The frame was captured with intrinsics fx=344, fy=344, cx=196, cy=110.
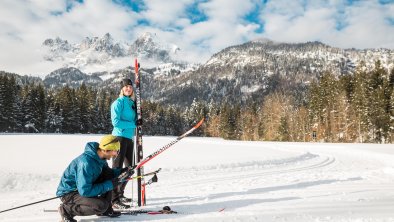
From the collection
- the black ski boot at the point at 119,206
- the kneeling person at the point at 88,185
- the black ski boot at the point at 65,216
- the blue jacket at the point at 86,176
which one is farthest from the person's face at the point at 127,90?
the black ski boot at the point at 65,216

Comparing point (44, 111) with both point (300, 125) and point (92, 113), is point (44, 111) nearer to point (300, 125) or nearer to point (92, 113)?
point (92, 113)

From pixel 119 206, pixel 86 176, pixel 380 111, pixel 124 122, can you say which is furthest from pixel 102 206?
pixel 380 111

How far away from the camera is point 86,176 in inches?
220

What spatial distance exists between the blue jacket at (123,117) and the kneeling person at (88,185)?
4.57ft

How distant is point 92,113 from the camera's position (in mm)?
86375

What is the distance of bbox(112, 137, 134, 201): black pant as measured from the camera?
23.3ft

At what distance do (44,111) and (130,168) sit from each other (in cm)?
7830

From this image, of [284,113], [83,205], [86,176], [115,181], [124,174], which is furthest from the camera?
[284,113]

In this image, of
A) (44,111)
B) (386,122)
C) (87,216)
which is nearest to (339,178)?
(87,216)

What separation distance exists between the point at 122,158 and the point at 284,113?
67.5 metres

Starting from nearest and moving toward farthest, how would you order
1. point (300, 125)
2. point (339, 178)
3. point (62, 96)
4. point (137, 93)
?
1. point (137, 93)
2. point (339, 178)
3. point (300, 125)
4. point (62, 96)

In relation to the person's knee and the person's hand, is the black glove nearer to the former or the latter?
the person's hand

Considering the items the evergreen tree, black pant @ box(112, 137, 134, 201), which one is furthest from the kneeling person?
the evergreen tree

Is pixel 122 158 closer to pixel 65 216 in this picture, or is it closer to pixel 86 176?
pixel 86 176
